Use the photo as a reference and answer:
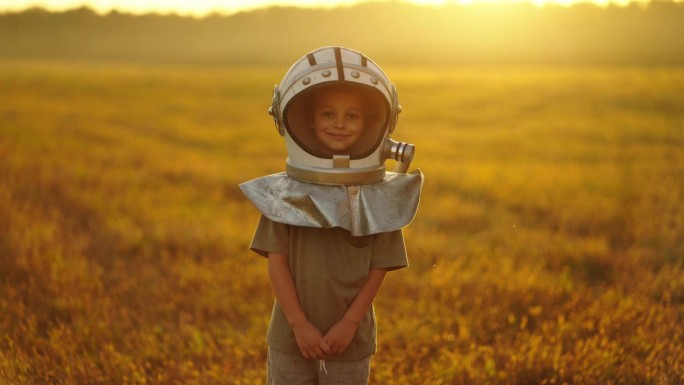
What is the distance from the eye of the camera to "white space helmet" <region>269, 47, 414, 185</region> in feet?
10.9

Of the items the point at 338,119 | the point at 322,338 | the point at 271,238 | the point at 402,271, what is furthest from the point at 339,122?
the point at 402,271

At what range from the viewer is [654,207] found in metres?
10.4

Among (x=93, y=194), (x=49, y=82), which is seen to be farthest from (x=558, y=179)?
(x=49, y=82)

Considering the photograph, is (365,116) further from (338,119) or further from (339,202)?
(339,202)

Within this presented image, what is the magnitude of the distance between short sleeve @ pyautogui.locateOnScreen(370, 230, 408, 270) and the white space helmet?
29 cm

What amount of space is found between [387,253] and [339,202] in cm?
36

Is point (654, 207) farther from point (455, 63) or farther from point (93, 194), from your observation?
point (455, 63)

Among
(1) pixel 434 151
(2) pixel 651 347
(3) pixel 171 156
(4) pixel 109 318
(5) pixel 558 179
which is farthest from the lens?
(1) pixel 434 151

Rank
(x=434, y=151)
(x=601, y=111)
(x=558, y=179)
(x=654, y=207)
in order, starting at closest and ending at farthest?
1. (x=654, y=207)
2. (x=558, y=179)
3. (x=434, y=151)
4. (x=601, y=111)

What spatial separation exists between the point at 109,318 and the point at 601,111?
72.2 ft

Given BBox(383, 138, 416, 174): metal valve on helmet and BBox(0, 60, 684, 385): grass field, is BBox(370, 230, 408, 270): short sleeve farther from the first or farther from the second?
BBox(0, 60, 684, 385): grass field

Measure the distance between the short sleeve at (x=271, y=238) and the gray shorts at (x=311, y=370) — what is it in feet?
1.65

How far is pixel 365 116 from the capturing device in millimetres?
3678

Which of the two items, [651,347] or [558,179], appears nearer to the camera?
[651,347]
